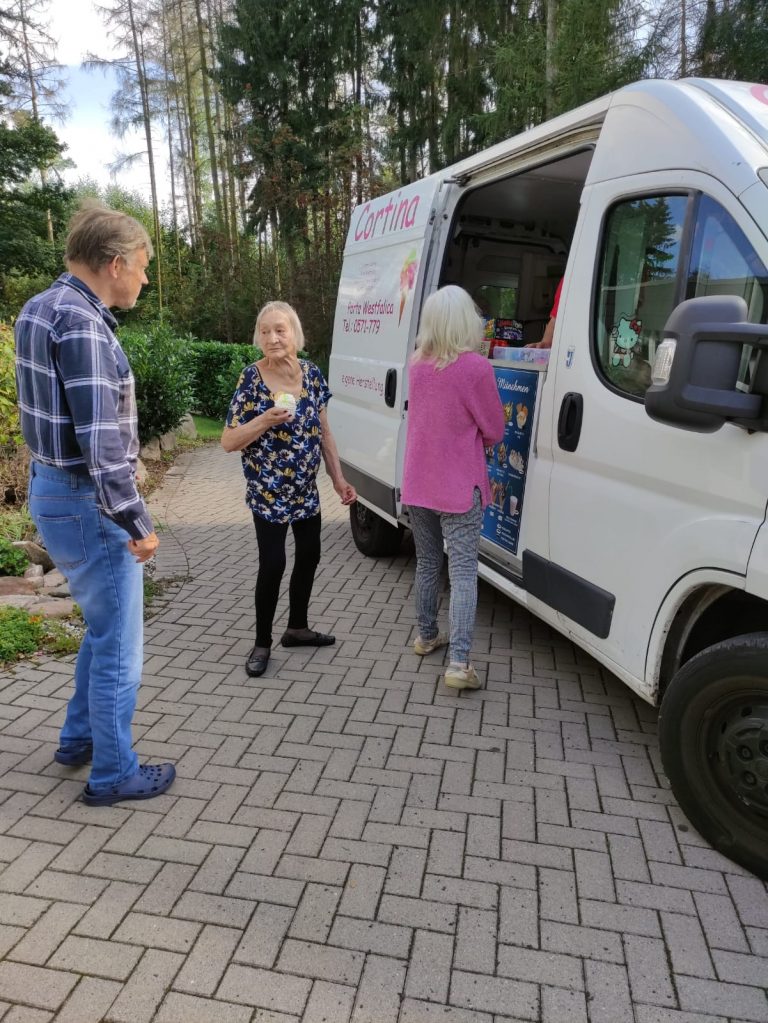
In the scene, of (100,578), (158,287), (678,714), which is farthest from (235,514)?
Answer: (158,287)

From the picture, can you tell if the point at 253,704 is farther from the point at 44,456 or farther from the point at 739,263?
the point at 739,263

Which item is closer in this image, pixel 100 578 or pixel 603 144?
pixel 100 578

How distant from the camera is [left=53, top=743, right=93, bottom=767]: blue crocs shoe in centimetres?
294

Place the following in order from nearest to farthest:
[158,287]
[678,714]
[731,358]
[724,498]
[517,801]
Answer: [731,358], [724,498], [678,714], [517,801], [158,287]

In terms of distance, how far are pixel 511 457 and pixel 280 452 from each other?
1190 mm

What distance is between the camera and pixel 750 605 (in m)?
2.60

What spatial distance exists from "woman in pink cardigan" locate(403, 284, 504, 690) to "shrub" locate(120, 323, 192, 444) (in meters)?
6.59

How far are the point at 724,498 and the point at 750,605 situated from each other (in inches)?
20.0

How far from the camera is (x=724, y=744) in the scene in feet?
8.00

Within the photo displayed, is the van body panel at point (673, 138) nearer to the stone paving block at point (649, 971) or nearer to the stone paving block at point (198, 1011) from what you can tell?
the stone paving block at point (649, 971)

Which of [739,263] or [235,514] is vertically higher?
[739,263]

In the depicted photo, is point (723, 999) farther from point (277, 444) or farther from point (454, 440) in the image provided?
point (277, 444)

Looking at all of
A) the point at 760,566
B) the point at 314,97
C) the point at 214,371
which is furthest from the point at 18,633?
the point at 314,97

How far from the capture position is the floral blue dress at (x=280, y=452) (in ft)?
11.8
